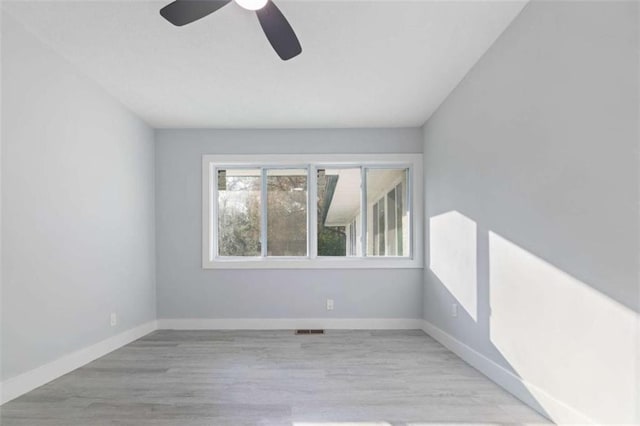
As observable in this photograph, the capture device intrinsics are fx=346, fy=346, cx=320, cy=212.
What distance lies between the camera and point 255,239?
4344 millimetres

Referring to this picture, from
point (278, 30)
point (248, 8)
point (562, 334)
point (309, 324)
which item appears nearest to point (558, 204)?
point (562, 334)

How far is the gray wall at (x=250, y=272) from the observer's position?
4133 millimetres

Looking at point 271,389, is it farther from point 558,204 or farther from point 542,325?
point 558,204

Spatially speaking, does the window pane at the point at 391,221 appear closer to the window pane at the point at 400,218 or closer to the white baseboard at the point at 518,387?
the window pane at the point at 400,218

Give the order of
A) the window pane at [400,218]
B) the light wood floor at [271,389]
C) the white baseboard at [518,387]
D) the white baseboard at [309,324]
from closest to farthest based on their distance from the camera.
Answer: the white baseboard at [518,387] < the light wood floor at [271,389] < the white baseboard at [309,324] < the window pane at [400,218]

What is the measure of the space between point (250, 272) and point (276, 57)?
2.50 meters

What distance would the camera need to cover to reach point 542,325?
Result: 1.99 m

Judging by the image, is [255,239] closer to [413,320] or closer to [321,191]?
[321,191]

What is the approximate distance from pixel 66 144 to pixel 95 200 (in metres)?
0.56

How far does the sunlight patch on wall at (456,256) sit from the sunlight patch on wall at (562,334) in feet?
1.03

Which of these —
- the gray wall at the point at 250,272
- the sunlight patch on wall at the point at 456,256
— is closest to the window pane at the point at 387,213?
the gray wall at the point at 250,272

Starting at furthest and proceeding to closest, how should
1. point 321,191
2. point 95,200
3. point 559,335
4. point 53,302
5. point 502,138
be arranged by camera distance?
point 321,191
point 95,200
point 53,302
point 502,138
point 559,335

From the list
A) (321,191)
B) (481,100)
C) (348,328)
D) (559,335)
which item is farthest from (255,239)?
(559,335)

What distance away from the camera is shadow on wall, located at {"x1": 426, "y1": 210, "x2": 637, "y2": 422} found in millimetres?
1542
